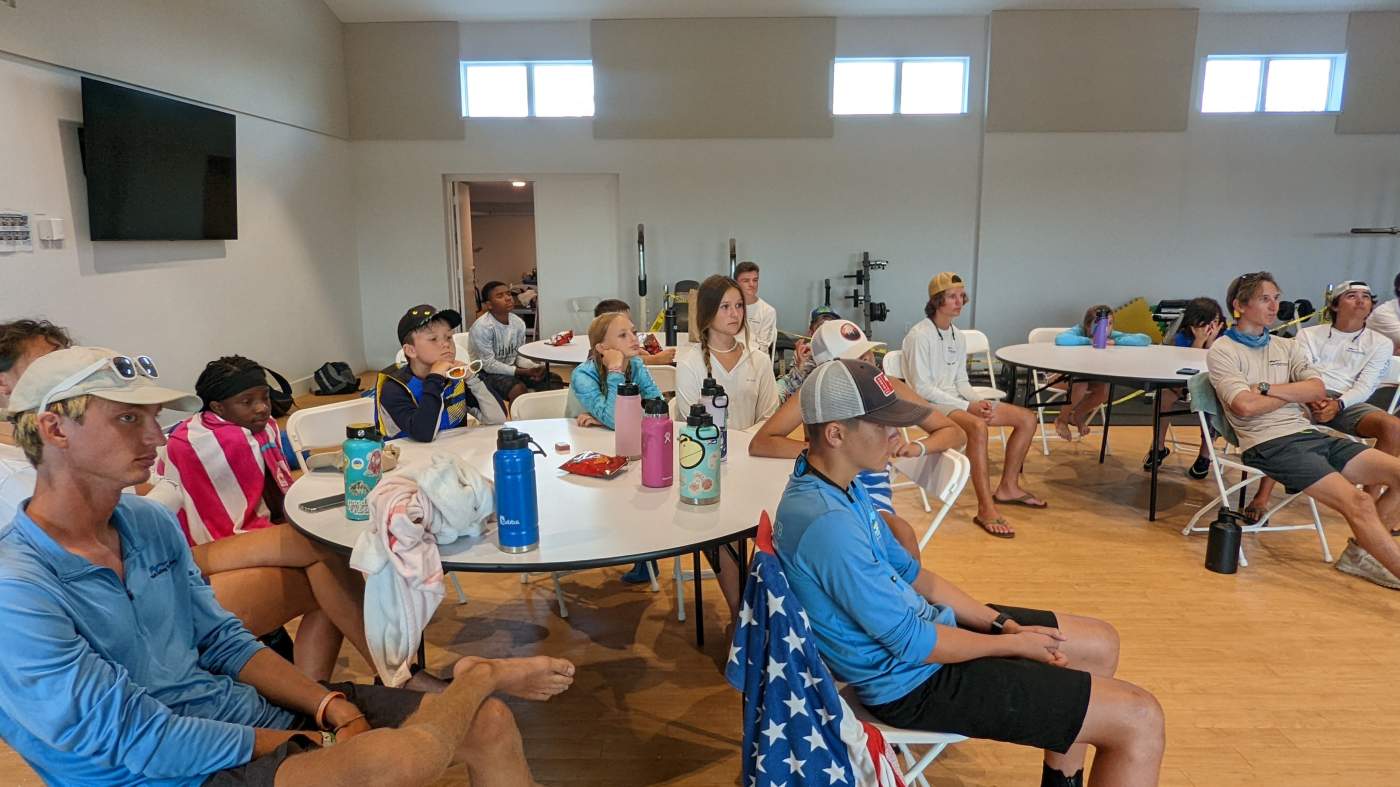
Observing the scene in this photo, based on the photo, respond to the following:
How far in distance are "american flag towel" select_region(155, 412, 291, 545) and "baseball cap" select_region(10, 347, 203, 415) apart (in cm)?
107

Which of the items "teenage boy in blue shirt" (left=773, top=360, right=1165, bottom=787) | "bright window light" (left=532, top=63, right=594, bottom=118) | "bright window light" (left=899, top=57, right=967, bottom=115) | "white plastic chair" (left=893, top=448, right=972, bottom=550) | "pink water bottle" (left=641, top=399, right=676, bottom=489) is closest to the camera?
"teenage boy in blue shirt" (left=773, top=360, right=1165, bottom=787)

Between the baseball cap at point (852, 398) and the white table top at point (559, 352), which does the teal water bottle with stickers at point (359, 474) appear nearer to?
the baseball cap at point (852, 398)

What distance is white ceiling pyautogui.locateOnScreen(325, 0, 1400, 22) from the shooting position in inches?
332

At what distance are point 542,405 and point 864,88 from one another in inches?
280

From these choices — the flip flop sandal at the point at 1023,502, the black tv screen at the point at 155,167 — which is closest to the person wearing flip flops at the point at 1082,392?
the flip flop sandal at the point at 1023,502

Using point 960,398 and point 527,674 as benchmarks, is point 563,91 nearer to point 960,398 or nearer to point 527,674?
point 960,398

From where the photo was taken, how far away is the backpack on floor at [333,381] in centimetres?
801

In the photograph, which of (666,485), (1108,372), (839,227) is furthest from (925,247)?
(666,485)

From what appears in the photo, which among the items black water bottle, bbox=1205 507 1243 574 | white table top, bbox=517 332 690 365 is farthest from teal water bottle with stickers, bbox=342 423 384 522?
black water bottle, bbox=1205 507 1243 574

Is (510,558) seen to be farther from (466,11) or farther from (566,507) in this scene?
(466,11)

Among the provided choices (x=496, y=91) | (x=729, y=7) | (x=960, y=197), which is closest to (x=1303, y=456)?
(x=960, y=197)

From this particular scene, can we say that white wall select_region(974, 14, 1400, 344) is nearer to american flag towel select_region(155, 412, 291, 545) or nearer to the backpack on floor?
the backpack on floor

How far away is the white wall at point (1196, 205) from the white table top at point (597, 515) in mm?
7737

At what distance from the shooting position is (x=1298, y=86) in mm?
8977
